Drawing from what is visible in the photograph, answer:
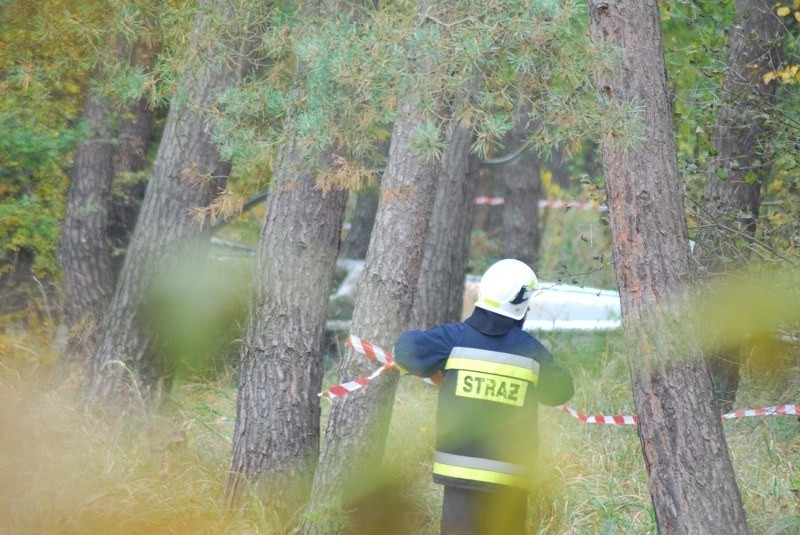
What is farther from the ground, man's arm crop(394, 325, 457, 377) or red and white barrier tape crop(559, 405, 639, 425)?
man's arm crop(394, 325, 457, 377)

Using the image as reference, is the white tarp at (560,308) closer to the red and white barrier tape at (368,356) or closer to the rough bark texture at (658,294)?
the red and white barrier tape at (368,356)

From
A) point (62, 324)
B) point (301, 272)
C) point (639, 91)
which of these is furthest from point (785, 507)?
point (62, 324)

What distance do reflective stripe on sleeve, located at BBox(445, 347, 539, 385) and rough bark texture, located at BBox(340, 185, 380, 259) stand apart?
7.58 metres

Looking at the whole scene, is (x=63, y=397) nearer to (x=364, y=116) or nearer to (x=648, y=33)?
(x=364, y=116)

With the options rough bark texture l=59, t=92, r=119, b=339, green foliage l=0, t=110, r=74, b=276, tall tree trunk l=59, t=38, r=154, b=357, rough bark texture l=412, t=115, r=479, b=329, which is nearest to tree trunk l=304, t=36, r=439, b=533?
green foliage l=0, t=110, r=74, b=276

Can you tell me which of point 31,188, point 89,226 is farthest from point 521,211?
point 31,188

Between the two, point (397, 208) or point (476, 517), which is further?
point (397, 208)

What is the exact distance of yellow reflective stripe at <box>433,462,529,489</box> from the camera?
17.5ft

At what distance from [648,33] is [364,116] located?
161 centimetres

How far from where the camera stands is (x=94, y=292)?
33.7 feet

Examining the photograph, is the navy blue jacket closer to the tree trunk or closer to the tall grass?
the tree trunk

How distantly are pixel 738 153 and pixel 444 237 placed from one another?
3.11m

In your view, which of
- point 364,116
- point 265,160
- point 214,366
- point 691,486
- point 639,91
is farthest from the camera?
point 214,366

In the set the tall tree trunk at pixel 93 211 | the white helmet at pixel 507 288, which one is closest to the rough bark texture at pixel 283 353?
the white helmet at pixel 507 288
